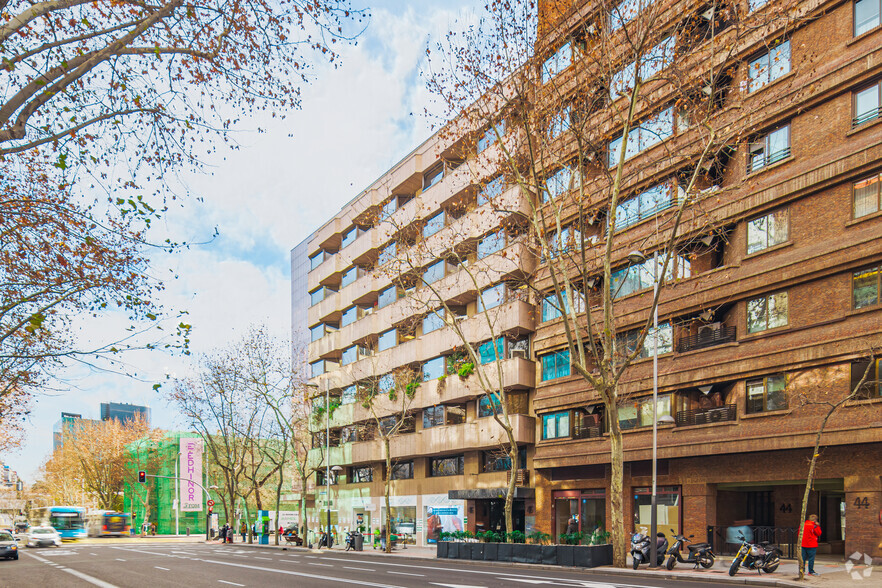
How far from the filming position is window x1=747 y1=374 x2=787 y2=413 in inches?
980

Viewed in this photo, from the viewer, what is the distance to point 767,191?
26031mm

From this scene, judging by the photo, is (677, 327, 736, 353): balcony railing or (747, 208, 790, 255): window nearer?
(747, 208, 790, 255): window

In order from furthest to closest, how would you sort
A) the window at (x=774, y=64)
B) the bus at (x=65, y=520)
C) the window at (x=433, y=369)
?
the bus at (x=65, y=520) < the window at (x=433, y=369) < the window at (x=774, y=64)

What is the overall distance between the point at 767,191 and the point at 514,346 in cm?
1638

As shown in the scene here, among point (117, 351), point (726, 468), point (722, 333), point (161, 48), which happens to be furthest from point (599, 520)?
point (161, 48)

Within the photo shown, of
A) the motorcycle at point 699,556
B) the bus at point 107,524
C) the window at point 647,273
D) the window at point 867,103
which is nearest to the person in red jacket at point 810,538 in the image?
the motorcycle at point 699,556

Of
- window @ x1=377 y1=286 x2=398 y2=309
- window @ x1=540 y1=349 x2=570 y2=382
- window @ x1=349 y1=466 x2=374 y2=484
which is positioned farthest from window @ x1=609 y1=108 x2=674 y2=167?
window @ x1=349 y1=466 x2=374 y2=484

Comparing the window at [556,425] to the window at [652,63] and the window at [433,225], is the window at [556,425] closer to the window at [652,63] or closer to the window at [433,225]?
the window at [652,63]

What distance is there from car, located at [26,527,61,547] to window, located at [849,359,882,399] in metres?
53.8

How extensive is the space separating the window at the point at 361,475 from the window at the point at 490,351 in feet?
53.4

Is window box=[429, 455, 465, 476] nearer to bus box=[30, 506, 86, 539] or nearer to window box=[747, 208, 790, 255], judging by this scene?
window box=[747, 208, 790, 255]

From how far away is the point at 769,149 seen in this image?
2675 centimetres

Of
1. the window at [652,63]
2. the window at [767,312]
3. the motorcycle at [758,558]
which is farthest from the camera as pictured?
the window at [767,312]

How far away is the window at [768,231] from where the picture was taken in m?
25.7
